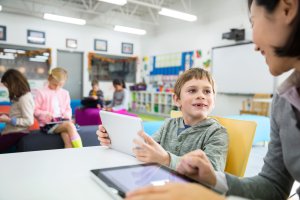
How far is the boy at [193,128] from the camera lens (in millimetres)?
1110

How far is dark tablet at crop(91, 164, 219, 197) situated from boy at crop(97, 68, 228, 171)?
15cm

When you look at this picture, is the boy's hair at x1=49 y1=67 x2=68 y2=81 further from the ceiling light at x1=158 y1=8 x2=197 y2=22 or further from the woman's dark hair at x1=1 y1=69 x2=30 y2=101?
the ceiling light at x1=158 y1=8 x2=197 y2=22

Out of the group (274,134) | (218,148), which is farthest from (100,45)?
(274,134)

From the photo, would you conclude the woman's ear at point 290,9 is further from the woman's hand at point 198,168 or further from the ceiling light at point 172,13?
the ceiling light at point 172,13

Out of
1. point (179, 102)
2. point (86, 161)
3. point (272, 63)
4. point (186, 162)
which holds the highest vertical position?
point (272, 63)

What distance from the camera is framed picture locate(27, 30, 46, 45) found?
806 centimetres

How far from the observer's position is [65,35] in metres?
8.70

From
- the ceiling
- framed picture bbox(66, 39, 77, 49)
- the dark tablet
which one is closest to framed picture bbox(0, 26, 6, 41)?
the ceiling

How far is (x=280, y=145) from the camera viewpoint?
2.79 ft

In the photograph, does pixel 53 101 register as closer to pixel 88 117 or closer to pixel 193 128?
pixel 88 117

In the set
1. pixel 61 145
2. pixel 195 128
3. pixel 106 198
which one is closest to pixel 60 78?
pixel 61 145

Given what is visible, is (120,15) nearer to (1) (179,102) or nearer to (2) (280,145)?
(1) (179,102)

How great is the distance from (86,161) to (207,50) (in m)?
7.01

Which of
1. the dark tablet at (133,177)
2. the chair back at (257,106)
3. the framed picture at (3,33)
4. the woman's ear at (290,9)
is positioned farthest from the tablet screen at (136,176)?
the framed picture at (3,33)
